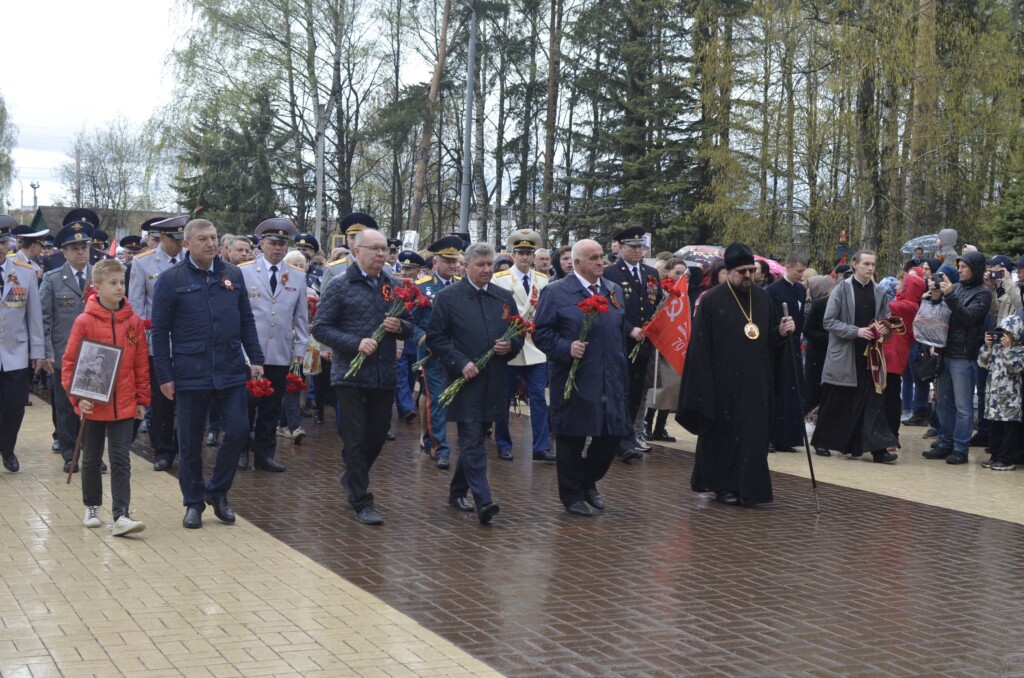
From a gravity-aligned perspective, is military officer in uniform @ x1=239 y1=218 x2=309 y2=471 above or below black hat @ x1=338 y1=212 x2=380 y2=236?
below

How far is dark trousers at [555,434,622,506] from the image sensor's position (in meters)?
Result: 9.83

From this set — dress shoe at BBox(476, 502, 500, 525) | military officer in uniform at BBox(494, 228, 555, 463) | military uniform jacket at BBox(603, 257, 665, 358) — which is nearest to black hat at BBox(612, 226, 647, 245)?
military uniform jacket at BBox(603, 257, 665, 358)

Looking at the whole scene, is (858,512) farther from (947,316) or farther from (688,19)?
(688,19)

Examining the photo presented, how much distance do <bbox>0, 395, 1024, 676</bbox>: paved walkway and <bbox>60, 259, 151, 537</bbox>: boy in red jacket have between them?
0.27 meters

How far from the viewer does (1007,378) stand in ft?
43.0

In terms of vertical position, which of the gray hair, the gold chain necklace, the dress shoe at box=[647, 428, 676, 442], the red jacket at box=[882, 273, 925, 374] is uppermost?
the gray hair

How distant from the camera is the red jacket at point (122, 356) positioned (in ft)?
28.9

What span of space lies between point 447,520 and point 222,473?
65.7 inches

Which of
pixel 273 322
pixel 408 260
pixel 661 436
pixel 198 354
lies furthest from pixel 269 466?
pixel 661 436

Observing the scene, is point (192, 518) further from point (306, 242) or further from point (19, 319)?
point (306, 242)

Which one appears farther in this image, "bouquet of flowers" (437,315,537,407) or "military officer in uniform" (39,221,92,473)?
"military officer in uniform" (39,221,92,473)

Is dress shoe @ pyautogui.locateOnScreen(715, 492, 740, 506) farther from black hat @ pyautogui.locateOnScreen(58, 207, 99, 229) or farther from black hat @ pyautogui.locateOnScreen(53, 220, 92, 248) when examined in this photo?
black hat @ pyautogui.locateOnScreen(58, 207, 99, 229)

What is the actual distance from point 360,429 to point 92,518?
193 centimetres

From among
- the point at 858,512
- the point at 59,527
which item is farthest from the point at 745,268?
the point at 59,527
